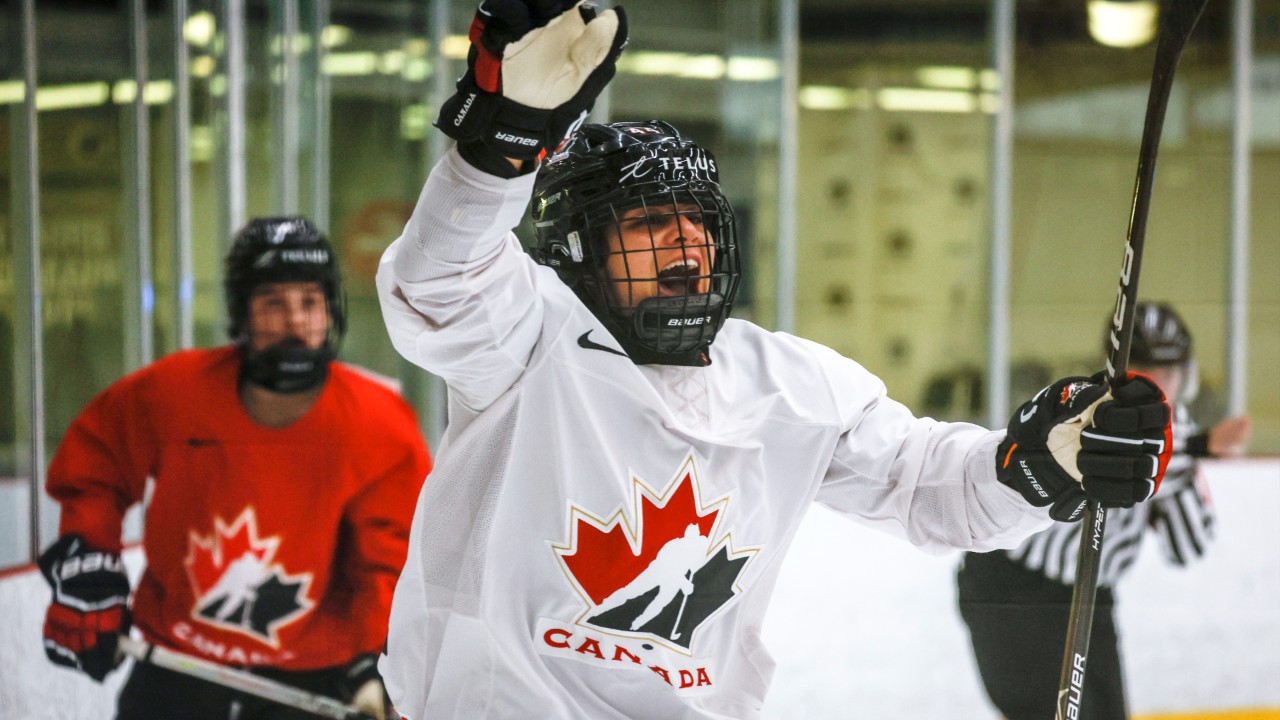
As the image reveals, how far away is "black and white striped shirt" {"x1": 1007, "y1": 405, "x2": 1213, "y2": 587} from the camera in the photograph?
70.2 inches

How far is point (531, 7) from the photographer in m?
0.91

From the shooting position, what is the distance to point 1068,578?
1804 mm

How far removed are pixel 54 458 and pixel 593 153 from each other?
0.99m

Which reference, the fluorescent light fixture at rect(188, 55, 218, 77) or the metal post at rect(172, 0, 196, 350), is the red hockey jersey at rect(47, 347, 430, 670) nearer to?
the metal post at rect(172, 0, 196, 350)

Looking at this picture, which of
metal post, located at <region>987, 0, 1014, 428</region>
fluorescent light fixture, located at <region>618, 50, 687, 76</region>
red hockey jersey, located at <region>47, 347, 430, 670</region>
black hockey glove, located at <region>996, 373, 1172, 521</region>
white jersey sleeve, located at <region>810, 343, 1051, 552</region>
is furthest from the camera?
metal post, located at <region>987, 0, 1014, 428</region>

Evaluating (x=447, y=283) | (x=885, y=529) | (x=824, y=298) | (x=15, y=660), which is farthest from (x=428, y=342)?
(x=15, y=660)

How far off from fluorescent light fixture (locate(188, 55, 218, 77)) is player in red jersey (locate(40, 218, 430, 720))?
234 millimetres

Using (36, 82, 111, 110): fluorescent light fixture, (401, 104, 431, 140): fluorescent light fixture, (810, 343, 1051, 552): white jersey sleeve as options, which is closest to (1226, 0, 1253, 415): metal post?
(810, 343, 1051, 552): white jersey sleeve

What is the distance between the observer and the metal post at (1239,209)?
6.16 ft

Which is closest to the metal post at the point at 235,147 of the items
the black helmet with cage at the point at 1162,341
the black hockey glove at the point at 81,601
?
the black hockey glove at the point at 81,601

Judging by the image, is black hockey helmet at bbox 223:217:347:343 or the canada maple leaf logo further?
black hockey helmet at bbox 223:217:347:343

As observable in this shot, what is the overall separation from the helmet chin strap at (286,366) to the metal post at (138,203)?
0.16 metres

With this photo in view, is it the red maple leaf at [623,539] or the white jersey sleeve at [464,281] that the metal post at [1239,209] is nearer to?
the red maple leaf at [623,539]

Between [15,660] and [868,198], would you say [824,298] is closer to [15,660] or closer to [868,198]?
[868,198]
